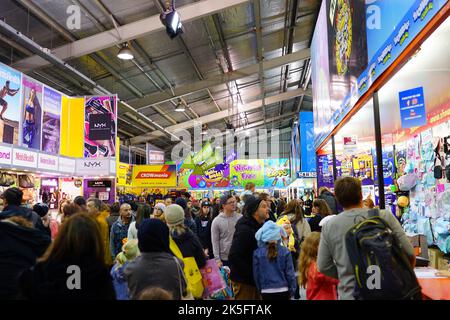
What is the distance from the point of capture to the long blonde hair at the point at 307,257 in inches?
124

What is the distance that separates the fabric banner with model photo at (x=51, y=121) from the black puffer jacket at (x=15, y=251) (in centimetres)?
826

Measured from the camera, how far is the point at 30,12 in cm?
848

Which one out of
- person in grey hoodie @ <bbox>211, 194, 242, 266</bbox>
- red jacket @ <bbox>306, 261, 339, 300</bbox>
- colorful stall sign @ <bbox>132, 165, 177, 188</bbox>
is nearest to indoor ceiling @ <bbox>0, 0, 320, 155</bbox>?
colorful stall sign @ <bbox>132, 165, 177, 188</bbox>

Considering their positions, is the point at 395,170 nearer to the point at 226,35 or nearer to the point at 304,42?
the point at 226,35

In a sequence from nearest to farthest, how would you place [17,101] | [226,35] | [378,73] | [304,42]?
[378,73]
[17,101]
[226,35]
[304,42]

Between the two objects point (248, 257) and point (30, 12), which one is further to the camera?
point (30, 12)

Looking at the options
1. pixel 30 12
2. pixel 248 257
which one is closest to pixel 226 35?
pixel 30 12

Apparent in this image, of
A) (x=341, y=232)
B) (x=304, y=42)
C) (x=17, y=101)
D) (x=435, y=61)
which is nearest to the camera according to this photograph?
(x=341, y=232)

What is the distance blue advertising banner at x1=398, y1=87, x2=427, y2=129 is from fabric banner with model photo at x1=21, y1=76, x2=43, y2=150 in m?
8.05

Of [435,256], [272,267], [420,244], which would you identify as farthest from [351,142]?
[272,267]

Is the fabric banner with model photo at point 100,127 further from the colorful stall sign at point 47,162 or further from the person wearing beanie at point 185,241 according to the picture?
the person wearing beanie at point 185,241

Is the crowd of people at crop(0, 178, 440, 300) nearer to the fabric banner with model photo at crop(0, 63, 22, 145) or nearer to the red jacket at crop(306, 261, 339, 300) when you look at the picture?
the red jacket at crop(306, 261, 339, 300)

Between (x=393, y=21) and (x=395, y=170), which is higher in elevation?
(x=393, y=21)

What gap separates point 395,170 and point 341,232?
222 inches
